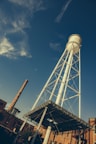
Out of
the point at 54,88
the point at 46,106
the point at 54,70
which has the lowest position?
the point at 46,106

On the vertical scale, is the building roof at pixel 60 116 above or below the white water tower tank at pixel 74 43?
below

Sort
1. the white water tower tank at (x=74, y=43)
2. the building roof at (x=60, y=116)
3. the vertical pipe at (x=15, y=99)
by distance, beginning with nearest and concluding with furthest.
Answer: the building roof at (x=60, y=116), the white water tower tank at (x=74, y=43), the vertical pipe at (x=15, y=99)

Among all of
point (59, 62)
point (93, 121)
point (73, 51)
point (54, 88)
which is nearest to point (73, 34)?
point (73, 51)

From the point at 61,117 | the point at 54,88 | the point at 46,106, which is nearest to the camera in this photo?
the point at 46,106

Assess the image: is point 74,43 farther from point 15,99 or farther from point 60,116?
point 15,99

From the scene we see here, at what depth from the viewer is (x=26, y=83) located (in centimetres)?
4397

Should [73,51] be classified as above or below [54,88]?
above

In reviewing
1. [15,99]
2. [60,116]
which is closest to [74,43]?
[60,116]

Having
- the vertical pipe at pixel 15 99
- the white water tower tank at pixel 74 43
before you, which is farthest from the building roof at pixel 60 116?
the vertical pipe at pixel 15 99

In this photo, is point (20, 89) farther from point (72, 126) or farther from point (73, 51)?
point (72, 126)

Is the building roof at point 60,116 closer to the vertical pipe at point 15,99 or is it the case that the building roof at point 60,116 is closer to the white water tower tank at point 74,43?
the white water tower tank at point 74,43

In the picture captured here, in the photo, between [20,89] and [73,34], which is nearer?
[73,34]

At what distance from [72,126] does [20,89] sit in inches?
883

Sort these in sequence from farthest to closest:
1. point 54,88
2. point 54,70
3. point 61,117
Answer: point 54,70
point 54,88
point 61,117
